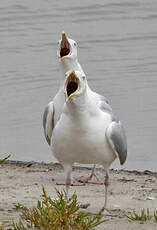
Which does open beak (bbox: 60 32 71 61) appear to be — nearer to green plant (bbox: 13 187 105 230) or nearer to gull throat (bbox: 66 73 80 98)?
gull throat (bbox: 66 73 80 98)

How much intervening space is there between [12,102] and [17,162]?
8.61ft

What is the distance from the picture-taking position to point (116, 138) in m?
8.15

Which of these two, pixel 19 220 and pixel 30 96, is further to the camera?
pixel 30 96

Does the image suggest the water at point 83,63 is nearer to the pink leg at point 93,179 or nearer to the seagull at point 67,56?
the pink leg at point 93,179

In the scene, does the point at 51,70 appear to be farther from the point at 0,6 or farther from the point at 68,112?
the point at 68,112

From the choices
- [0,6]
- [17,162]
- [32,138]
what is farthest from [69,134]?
[0,6]

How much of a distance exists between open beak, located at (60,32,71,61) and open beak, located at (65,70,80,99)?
72.9 inches

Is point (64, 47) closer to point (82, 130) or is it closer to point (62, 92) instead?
point (62, 92)

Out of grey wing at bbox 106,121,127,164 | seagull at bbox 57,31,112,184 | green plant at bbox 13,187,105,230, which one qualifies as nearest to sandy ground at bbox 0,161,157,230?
green plant at bbox 13,187,105,230

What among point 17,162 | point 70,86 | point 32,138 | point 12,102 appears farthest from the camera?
point 12,102

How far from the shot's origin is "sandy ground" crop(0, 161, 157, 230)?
7.59 metres

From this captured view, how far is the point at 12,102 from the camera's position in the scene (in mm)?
13430

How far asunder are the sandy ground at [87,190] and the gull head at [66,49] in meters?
1.36

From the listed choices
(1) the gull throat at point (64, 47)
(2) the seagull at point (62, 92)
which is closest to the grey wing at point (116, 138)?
(2) the seagull at point (62, 92)
